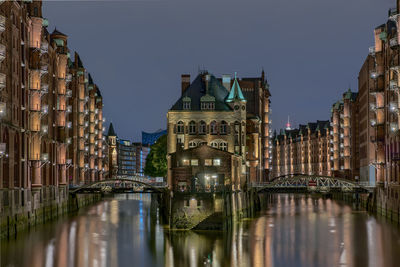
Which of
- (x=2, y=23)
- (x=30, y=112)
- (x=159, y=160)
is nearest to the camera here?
(x=2, y=23)

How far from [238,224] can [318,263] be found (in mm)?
28094

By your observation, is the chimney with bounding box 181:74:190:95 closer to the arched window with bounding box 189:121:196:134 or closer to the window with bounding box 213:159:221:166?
the arched window with bounding box 189:121:196:134

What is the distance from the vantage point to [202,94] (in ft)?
341

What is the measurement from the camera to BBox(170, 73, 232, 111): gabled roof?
335 feet

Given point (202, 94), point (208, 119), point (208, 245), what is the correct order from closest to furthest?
point (208, 245)
point (208, 119)
point (202, 94)

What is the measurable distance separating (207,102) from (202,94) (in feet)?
7.81

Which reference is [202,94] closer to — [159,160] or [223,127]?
[223,127]

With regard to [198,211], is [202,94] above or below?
above

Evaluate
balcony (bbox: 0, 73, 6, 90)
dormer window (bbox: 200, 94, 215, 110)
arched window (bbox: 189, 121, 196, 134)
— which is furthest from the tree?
balcony (bbox: 0, 73, 6, 90)

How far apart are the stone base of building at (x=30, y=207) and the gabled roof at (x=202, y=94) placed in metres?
22.3

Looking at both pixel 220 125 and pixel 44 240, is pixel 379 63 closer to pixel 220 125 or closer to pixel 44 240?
pixel 220 125

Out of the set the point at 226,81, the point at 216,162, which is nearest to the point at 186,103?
the point at 226,81

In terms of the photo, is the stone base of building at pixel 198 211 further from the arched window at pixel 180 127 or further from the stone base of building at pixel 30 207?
the arched window at pixel 180 127

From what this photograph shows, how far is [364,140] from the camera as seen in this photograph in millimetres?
121688
